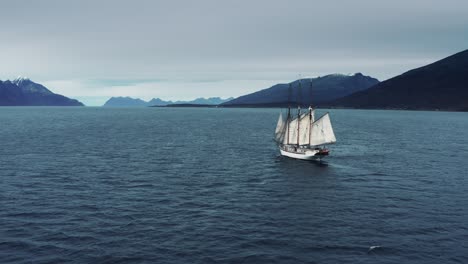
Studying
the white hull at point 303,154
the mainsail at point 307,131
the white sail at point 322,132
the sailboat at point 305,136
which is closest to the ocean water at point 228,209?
the white hull at point 303,154

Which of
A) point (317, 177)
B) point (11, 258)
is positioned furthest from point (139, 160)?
point (11, 258)

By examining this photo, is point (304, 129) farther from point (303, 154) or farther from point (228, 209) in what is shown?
point (228, 209)

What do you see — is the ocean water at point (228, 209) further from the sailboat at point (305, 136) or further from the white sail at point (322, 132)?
the white sail at point (322, 132)

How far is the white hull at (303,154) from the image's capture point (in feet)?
350

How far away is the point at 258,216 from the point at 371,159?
63.0 metres

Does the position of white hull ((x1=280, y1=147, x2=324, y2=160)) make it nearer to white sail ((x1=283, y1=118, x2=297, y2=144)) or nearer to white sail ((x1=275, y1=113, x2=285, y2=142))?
white sail ((x1=275, y1=113, x2=285, y2=142))

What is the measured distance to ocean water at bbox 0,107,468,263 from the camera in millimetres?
44438

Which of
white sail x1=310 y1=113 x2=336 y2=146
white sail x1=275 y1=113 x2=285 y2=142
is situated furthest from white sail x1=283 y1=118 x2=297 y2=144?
white sail x1=310 y1=113 x2=336 y2=146

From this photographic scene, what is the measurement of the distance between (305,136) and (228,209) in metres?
62.3

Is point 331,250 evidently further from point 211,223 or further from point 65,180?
point 65,180

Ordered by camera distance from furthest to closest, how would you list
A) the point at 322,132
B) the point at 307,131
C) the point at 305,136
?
1. the point at 305,136
2. the point at 307,131
3. the point at 322,132

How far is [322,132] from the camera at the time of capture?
10931cm

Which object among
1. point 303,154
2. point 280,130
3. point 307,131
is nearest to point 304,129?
point 307,131

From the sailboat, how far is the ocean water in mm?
4374
